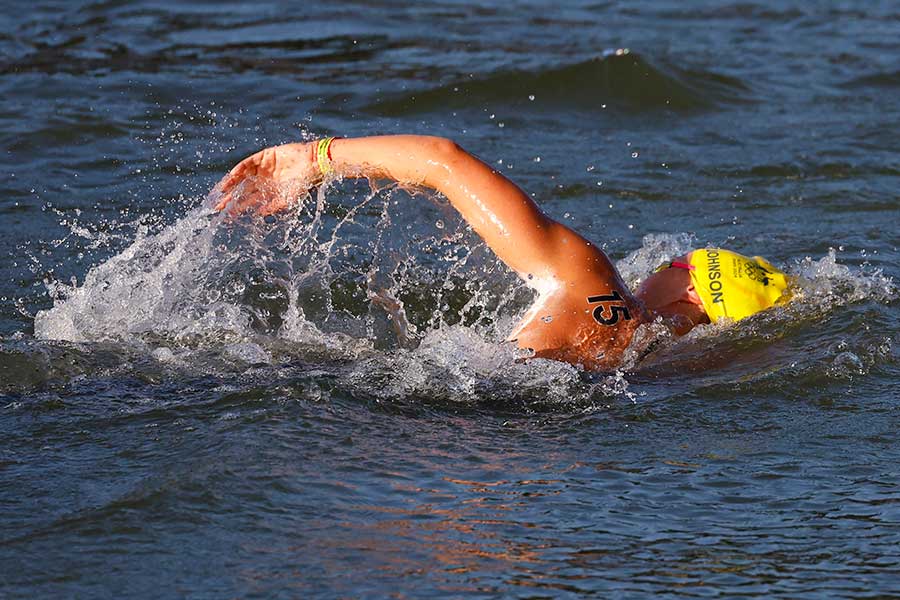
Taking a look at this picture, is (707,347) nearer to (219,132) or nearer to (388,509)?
(388,509)

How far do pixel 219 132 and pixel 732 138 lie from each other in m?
3.70

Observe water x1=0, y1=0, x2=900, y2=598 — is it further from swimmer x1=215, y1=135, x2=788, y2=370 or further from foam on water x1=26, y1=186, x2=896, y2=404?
swimmer x1=215, y1=135, x2=788, y2=370

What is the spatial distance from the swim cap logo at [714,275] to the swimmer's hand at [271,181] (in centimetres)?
177

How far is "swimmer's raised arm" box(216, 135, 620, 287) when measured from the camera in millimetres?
5062

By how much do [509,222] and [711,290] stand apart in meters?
1.18

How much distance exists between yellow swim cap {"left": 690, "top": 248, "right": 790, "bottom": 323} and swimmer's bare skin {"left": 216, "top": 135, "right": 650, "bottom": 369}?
58 centimetres

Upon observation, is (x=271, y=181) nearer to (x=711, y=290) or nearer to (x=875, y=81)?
(x=711, y=290)

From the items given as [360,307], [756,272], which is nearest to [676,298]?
[756,272]

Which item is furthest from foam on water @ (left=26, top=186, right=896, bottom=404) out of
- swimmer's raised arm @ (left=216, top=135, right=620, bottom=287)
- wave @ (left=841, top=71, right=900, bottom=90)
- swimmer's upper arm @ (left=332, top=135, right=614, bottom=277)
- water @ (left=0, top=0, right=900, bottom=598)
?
wave @ (left=841, top=71, right=900, bottom=90)

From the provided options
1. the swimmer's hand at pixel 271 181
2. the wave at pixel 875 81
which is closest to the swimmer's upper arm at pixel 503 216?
the swimmer's hand at pixel 271 181

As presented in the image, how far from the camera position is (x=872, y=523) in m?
4.27

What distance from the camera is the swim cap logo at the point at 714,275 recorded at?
18.9 feet

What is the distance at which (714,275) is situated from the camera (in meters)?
5.77

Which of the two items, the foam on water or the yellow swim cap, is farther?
the yellow swim cap
